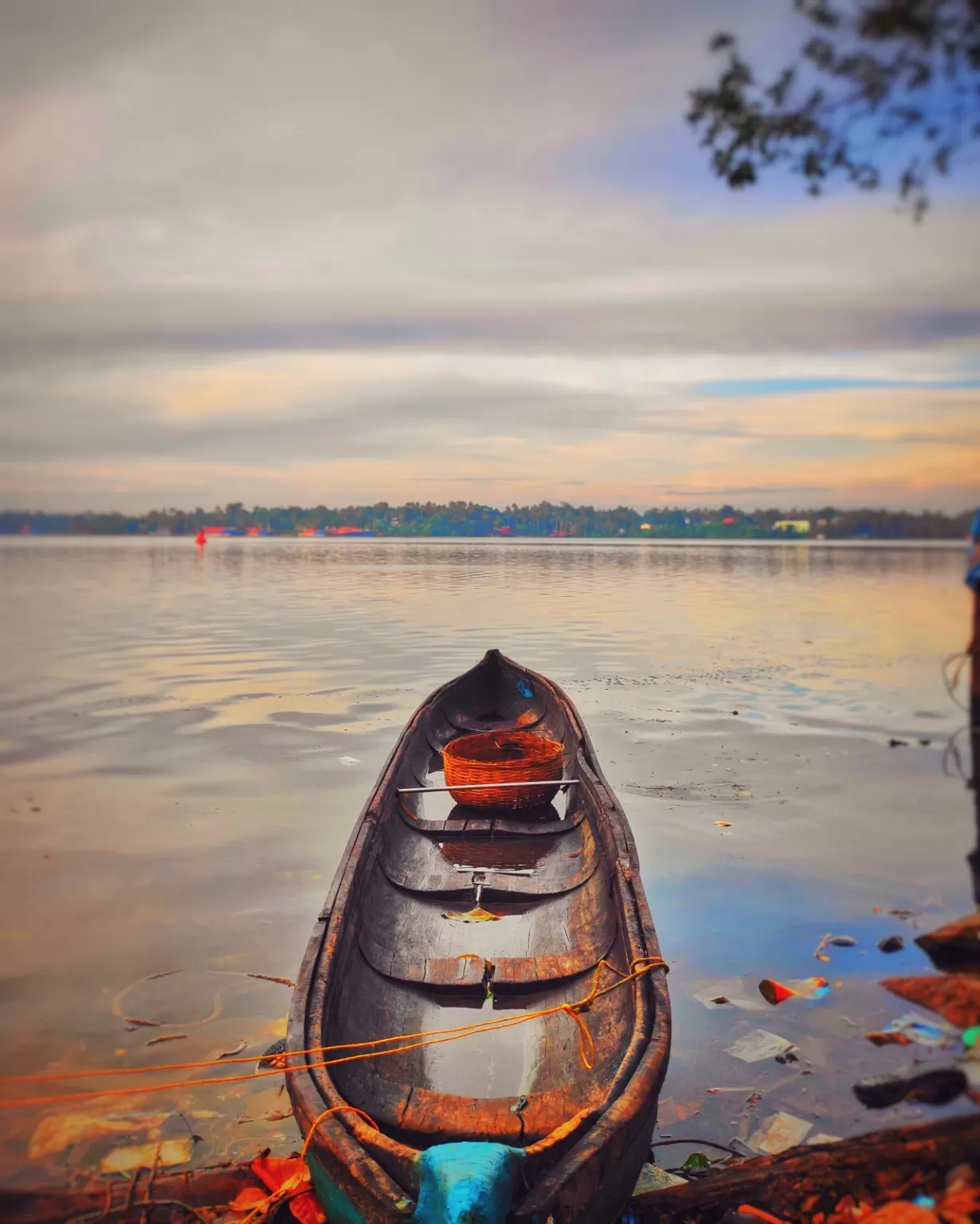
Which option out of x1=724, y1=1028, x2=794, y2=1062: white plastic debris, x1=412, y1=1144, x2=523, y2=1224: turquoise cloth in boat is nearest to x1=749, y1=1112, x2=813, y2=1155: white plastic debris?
x1=724, y1=1028, x2=794, y2=1062: white plastic debris

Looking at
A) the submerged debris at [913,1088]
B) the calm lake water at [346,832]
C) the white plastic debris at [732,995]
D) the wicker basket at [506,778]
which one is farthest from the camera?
the wicker basket at [506,778]

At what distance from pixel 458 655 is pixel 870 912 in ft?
43.6

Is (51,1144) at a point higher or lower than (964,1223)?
lower

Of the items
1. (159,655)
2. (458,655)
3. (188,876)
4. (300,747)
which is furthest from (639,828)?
(159,655)

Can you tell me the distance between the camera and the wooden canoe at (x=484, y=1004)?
3.02 metres

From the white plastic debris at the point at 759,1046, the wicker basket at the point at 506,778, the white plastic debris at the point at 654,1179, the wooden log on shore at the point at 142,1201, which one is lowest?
the white plastic debris at the point at 759,1046

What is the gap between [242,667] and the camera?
697 inches

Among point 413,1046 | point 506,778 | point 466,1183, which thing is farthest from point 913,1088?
point 506,778

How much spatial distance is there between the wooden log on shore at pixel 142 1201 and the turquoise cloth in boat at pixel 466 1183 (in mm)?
1174

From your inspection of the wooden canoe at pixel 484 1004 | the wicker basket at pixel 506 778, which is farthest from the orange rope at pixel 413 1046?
the wicker basket at pixel 506 778

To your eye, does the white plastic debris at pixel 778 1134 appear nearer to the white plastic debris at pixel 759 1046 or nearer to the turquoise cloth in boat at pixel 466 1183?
the white plastic debris at pixel 759 1046

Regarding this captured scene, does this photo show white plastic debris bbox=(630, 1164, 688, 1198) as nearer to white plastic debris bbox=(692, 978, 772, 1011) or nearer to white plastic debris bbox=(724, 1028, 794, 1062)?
white plastic debris bbox=(724, 1028, 794, 1062)

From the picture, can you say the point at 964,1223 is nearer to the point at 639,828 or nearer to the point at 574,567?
the point at 639,828

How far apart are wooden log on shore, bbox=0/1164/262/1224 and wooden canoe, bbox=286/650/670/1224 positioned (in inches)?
23.7
